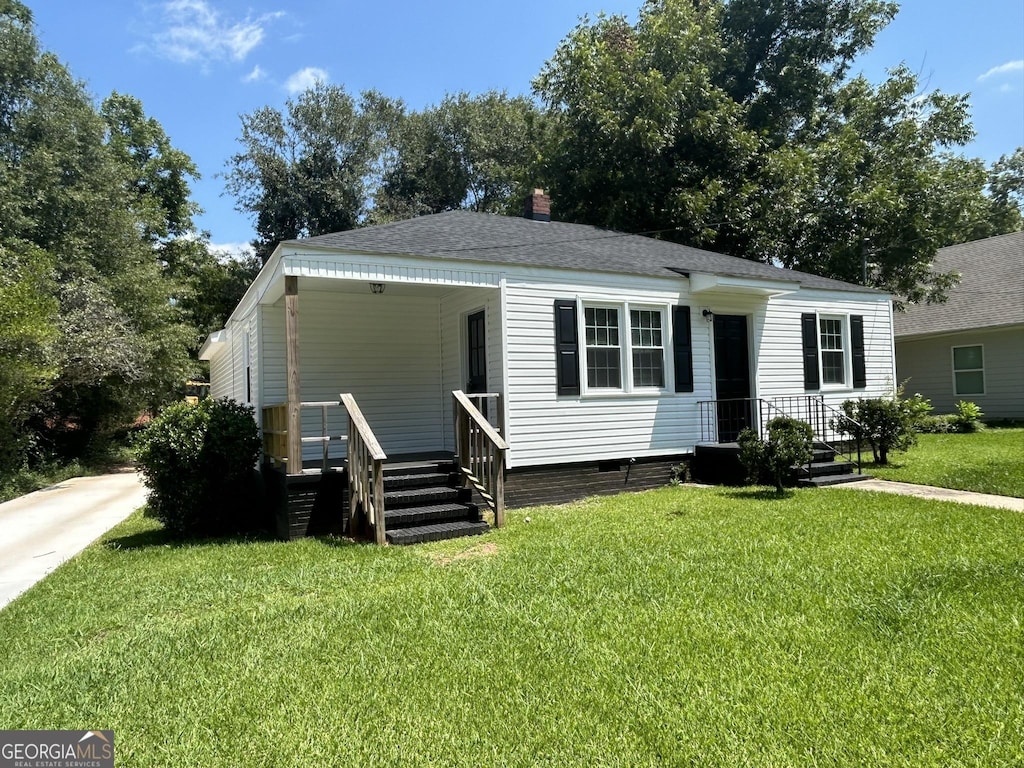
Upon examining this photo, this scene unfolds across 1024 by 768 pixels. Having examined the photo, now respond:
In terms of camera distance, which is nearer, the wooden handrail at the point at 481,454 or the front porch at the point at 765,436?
the wooden handrail at the point at 481,454

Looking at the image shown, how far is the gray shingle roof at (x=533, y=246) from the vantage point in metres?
8.15

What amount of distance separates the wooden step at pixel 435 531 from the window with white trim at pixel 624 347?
3.04m

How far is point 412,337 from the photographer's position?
1013 centimetres

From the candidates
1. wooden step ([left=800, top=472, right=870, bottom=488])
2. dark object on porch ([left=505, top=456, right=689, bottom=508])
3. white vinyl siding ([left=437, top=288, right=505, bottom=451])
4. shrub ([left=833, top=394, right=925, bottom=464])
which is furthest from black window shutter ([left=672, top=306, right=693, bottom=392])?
white vinyl siding ([left=437, top=288, right=505, bottom=451])

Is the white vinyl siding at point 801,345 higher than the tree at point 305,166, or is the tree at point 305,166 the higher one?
the tree at point 305,166

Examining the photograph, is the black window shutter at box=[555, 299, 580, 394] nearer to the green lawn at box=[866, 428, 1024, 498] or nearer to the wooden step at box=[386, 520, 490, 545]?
the wooden step at box=[386, 520, 490, 545]

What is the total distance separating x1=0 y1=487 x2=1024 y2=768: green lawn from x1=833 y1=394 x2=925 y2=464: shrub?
161 inches

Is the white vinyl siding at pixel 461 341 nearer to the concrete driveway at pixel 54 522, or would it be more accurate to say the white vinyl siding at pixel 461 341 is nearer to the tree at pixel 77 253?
the concrete driveway at pixel 54 522

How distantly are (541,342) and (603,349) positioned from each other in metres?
1.09

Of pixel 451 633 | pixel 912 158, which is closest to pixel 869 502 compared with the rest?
pixel 451 633

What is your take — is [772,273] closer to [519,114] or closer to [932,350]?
[932,350]

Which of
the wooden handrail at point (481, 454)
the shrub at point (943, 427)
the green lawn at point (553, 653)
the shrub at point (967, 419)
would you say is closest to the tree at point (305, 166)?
the wooden handrail at point (481, 454)

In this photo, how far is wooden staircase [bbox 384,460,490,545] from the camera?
22.0ft

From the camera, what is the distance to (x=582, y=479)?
9109mm
